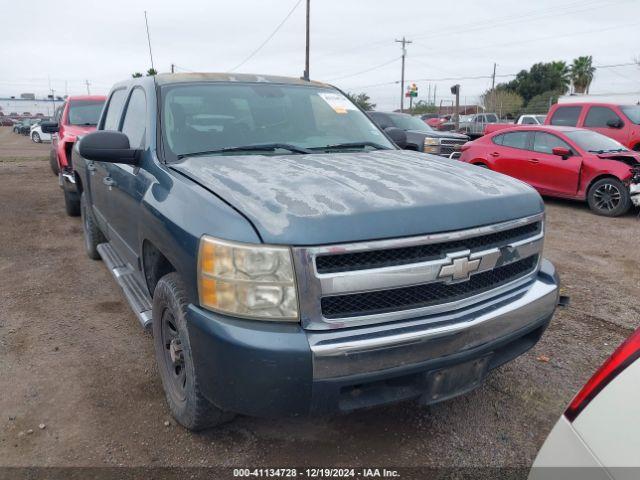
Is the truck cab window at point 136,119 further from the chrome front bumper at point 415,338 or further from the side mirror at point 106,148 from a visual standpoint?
the chrome front bumper at point 415,338

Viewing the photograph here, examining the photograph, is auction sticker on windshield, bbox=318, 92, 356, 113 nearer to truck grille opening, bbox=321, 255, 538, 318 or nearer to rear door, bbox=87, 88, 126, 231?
rear door, bbox=87, 88, 126, 231

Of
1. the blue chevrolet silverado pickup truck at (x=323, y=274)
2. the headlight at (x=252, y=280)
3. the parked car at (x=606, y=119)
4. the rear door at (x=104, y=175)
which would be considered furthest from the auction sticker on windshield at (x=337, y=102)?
the parked car at (x=606, y=119)

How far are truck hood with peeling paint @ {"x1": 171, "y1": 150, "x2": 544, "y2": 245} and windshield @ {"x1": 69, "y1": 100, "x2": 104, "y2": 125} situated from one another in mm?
7295

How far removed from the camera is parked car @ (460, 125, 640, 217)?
317 inches

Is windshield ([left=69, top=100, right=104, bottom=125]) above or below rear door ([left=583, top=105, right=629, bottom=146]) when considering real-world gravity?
above

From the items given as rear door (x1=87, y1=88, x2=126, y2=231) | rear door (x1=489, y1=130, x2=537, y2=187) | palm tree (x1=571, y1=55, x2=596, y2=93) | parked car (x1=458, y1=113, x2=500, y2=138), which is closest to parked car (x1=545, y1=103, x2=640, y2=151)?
rear door (x1=489, y1=130, x2=537, y2=187)

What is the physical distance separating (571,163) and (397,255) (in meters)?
7.59

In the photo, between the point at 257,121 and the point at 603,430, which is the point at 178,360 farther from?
the point at 603,430

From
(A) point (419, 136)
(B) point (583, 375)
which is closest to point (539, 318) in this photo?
(B) point (583, 375)

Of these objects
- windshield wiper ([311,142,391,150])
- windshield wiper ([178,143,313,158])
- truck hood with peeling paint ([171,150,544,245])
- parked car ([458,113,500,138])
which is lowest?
parked car ([458,113,500,138])

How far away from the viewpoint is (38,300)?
4.44m

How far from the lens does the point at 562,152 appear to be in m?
8.55

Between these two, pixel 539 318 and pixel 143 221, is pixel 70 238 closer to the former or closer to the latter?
pixel 143 221

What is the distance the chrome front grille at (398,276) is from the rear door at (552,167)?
698 cm
